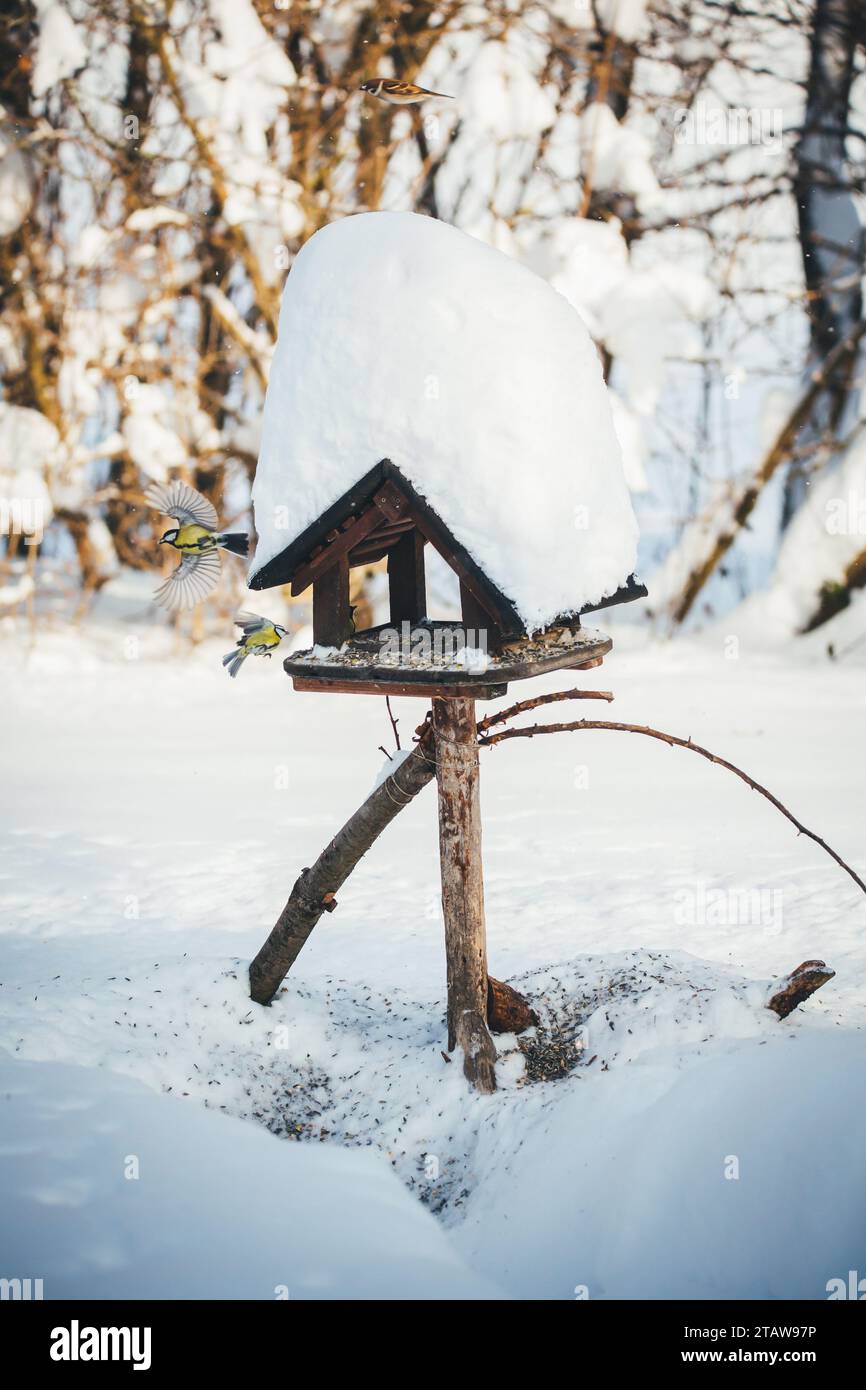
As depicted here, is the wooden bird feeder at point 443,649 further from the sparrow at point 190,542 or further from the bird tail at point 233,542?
the sparrow at point 190,542

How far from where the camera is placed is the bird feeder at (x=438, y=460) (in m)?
3.16

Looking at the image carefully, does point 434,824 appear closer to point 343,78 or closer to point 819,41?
point 343,78

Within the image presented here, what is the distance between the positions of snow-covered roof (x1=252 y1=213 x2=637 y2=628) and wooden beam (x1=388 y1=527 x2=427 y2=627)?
48 centimetres

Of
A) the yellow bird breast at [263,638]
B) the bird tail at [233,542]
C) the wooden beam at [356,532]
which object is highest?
the bird tail at [233,542]

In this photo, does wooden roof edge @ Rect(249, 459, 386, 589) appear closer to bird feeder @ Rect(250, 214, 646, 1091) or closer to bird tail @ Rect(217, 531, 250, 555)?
bird feeder @ Rect(250, 214, 646, 1091)

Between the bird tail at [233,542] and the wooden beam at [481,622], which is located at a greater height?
the bird tail at [233,542]

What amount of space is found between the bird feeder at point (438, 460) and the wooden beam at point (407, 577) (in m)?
0.12

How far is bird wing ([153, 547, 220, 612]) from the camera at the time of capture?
3.81 m

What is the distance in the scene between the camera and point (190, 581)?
12.5ft

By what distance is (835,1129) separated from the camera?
9.63 feet

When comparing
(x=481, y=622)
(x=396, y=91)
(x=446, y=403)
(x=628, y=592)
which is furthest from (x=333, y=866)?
(x=396, y=91)

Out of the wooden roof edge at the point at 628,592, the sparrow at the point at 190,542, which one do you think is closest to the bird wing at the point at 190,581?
the sparrow at the point at 190,542

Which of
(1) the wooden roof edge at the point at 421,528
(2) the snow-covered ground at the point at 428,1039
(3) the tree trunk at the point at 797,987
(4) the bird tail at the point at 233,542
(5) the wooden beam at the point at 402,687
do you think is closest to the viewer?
(2) the snow-covered ground at the point at 428,1039

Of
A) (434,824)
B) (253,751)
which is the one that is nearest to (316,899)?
(434,824)
